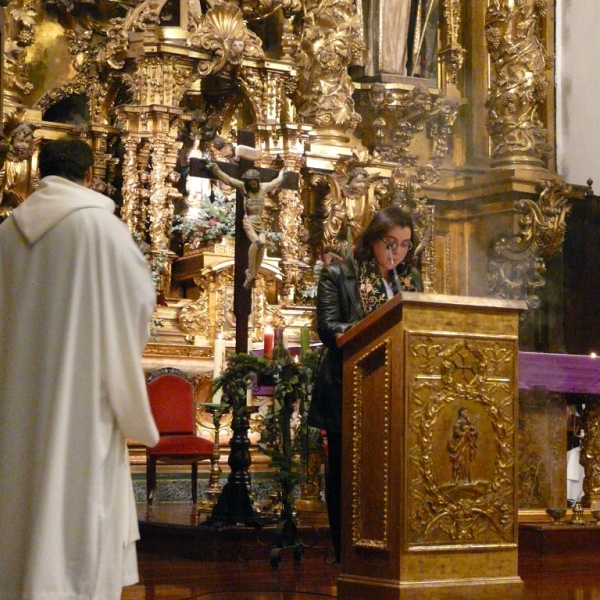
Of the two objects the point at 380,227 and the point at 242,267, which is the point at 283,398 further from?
the point at 380,227

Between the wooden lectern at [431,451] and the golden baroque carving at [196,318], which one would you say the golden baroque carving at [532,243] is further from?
the wooden lectern at [431,451]

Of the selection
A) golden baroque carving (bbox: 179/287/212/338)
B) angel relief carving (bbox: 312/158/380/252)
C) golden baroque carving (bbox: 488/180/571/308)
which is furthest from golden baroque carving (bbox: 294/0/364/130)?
golden baroque carving (bbox: 179/287/212/338)

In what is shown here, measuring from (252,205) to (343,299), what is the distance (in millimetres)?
2295

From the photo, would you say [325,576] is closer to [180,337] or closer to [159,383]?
[159,383]

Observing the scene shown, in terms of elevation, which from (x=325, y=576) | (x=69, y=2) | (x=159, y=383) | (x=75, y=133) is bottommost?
(x=325, y=576)

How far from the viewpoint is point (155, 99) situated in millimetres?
9742

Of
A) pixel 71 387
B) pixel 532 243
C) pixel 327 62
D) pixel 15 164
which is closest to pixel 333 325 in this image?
pixel 71 387

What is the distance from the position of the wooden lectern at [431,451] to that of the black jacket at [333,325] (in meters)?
0.34

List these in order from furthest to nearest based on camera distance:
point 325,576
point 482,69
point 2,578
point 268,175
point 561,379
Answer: point 482,69
point 268,175
point 561,379
point 325,576
point 2,578

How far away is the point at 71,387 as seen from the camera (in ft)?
11.0

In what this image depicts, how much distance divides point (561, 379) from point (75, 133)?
4.65 m

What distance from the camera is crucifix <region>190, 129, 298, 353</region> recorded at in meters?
6.82

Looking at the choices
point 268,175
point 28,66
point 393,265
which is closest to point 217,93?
point 28,66

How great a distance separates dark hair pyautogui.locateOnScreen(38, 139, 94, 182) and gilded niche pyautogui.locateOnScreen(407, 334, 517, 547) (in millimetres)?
1348
